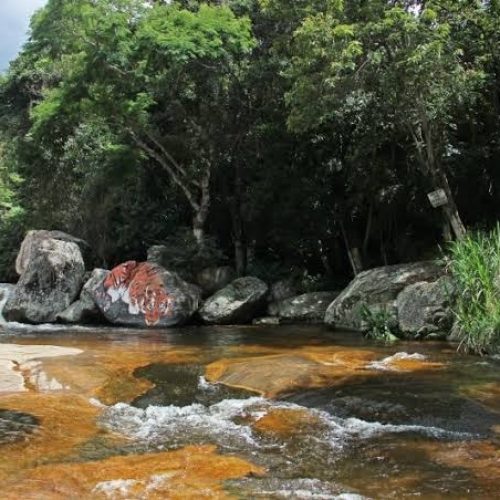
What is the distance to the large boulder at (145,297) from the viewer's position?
14.4 metres

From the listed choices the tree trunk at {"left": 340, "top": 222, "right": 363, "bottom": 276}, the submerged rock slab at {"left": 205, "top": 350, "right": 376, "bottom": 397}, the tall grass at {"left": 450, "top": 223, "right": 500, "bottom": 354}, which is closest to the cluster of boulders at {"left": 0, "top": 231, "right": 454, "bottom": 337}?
the tree trunk at {"left": 340, "top": 222, "right": 363, "bottom": 276}

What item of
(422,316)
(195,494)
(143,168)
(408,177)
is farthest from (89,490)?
(143,168)

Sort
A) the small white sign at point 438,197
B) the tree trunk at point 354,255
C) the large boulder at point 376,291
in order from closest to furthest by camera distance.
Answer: the small white sign at point 438,197 < the large boulder at point 376,291 < the tree trunk at point 354,255

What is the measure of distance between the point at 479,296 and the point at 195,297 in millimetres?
7763

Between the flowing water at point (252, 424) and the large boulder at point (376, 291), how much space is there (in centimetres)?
191

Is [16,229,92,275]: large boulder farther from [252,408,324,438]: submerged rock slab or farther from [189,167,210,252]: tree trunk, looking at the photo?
[252,408,324,438]: submerged rock slab

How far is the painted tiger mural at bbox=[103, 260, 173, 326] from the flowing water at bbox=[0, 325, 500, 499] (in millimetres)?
4988

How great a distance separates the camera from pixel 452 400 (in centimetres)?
587

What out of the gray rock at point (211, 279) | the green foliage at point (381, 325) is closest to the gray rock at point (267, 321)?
the gray rock at point (211, 279)

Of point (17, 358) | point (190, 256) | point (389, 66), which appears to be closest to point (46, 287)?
point (190, 256)

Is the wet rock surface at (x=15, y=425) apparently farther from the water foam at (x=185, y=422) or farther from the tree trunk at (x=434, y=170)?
the tree trunk at (x=434, y=170)

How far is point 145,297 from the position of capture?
577 inches

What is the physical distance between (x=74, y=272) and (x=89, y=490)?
13.1 metres

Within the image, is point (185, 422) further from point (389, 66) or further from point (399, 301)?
point (389, 66)
